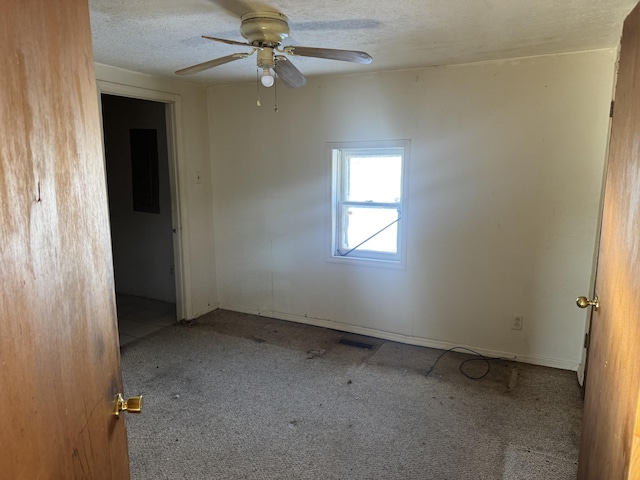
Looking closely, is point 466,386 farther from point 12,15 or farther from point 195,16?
point 12,15

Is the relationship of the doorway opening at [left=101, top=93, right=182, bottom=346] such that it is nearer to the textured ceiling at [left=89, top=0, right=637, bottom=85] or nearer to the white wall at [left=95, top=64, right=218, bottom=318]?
the white wall at [left=95, top=64, right=218, bottom=318]

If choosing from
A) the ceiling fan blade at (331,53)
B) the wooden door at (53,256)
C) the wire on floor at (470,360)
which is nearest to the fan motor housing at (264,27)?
the ceiling fan blade at (331,53)

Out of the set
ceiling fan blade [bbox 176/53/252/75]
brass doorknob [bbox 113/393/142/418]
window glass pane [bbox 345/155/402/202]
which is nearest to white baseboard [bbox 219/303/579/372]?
window glass pane [bbox 345/155/402/202]

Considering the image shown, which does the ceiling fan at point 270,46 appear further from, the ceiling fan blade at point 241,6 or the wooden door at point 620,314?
the wooden door at point 620,314

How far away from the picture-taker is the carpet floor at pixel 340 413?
2.12 meters

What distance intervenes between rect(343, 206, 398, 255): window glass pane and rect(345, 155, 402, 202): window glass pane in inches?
4.1

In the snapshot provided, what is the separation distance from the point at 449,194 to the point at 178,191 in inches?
93.8

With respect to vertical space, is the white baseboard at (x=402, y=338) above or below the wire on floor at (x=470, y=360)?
above

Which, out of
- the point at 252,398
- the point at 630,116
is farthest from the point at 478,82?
the point at 252,398

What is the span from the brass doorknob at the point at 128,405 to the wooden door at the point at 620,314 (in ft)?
3.80

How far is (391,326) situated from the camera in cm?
362

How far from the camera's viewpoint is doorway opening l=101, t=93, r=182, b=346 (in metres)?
4.50

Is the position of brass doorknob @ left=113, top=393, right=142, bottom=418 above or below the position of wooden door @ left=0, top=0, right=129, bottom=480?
below

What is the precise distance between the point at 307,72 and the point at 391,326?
7.18 feet
